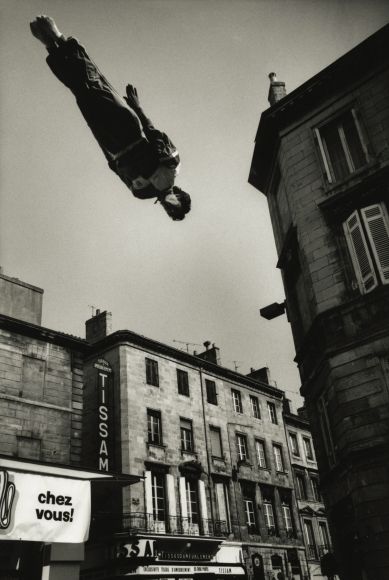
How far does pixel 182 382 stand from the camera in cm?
3067

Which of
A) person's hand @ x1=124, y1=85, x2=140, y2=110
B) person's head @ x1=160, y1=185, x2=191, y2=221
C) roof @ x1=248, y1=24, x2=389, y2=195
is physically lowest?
person's head @ x1=160, y1=185, x2=191, y2=221

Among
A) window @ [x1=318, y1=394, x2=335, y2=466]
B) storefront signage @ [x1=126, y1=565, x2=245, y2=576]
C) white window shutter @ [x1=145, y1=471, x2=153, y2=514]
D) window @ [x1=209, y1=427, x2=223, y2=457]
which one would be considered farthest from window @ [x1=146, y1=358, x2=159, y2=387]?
window @ [x1=318, y1=394, x2=335, y2=466]

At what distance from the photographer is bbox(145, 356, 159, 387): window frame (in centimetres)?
2863

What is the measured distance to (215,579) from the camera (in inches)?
1052

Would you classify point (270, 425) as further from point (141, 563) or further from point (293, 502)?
point (141, 563)

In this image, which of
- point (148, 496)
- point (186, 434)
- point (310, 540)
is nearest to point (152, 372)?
point (186, 434)

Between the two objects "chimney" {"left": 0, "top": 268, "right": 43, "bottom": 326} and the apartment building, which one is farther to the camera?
the apartment building

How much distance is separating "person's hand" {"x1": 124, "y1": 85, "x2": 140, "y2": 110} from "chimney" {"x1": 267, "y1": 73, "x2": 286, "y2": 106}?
12246 mm

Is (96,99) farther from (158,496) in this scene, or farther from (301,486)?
(301,486)

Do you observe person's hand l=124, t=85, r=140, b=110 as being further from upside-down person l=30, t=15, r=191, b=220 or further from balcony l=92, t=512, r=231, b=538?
balcony l=92, t=512, r=231, b=538

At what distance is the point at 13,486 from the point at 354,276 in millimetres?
9073

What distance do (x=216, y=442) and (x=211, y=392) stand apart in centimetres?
303

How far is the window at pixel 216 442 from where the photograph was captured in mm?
30422

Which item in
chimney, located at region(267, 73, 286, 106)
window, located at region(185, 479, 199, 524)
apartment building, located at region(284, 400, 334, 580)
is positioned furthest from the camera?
apartment building, located at region(284, 400, 334, 580)
